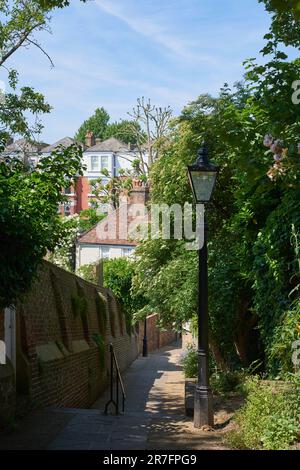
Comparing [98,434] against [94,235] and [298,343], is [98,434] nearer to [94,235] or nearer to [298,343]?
[298,343]

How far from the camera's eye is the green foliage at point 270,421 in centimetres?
704

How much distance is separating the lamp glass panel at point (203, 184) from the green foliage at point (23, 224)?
94.3 inches

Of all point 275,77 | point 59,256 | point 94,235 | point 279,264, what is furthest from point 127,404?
point 94,235

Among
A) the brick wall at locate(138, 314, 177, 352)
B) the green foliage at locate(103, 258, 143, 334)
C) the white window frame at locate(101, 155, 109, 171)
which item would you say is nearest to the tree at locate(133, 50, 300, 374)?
the green foliage at locate(103, 258, 143, 334)

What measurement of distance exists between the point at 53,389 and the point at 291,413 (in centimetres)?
557

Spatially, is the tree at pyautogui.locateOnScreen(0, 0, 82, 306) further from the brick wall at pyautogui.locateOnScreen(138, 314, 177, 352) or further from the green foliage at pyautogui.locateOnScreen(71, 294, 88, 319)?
the brick wall at pyautogui.locateOnScreen(138, 314, 177, 352)

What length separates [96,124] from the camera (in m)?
92.1

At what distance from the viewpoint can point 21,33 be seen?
1870cm

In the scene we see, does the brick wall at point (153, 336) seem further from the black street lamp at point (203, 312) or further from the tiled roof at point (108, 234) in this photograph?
the black street lamp at point (203, 312)

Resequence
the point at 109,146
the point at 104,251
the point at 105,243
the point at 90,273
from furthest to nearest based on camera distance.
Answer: the point at 109,146 → the point at 104,251 → the point at 105,243 → the point at 90,273

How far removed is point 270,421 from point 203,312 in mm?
2736
